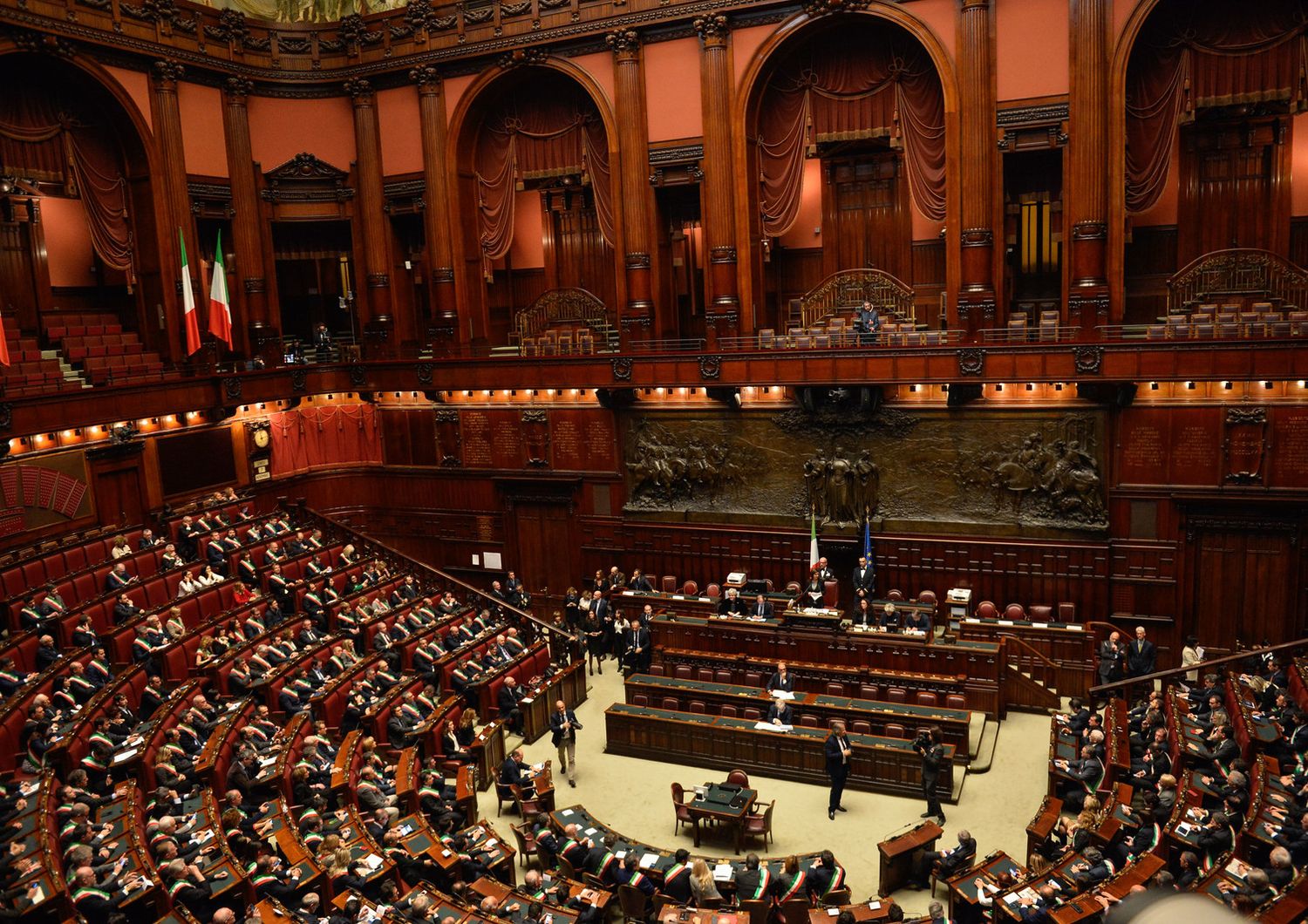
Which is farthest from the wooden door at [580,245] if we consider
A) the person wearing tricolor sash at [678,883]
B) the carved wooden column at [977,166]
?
the person wearing tricolor sash at [678,883]

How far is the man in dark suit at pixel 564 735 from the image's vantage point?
1248 centimetres

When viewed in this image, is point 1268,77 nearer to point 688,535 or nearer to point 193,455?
point 688,535

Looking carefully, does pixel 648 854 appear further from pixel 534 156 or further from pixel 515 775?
pixel 534 156

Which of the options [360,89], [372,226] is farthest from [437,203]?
[360,89]

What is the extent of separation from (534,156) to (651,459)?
6.74 metres

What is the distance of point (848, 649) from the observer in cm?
1441

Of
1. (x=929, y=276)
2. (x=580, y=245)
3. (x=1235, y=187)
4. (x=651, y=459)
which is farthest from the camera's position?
(x=580, y=245)

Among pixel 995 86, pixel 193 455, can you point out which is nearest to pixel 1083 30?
pixel 995 86

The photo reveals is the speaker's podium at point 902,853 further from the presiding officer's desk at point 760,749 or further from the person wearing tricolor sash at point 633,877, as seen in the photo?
the person wearing tricolor sash at point 633,877

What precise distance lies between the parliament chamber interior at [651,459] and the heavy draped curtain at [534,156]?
0.10 meters

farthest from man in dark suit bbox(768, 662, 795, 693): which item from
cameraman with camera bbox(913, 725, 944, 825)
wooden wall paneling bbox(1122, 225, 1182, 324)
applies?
wooden wall paneling bbox(1122, 225, 1182, 324)

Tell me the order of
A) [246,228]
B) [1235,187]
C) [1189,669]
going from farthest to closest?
[246,228] → [1235,187] → [1189,669]

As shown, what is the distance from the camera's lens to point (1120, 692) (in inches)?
526

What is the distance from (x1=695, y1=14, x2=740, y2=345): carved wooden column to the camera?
17.1m
